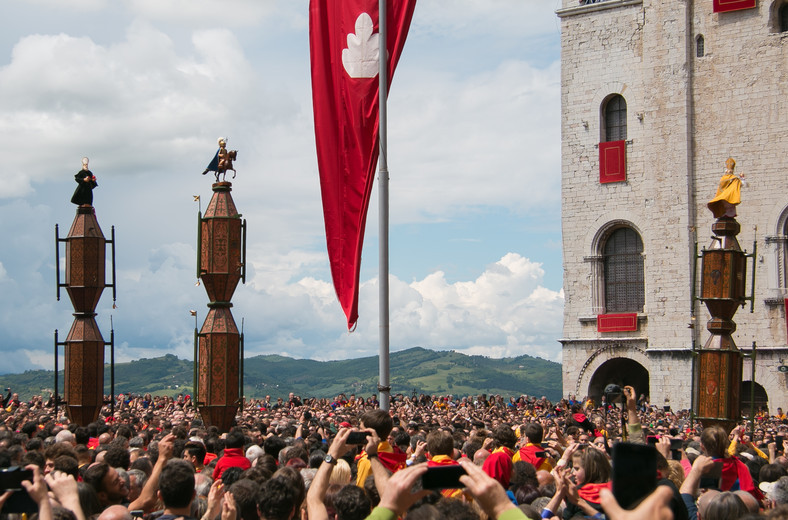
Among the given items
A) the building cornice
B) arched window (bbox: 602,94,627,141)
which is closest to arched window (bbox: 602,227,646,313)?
arched window (bbox: 602,94,627,141)

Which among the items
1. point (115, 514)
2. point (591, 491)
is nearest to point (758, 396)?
point (591, 491)

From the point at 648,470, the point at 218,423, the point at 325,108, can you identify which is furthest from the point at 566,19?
the point at 648,470

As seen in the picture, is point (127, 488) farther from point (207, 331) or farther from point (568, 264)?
point (568, 264)

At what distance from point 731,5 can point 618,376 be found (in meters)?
15.5

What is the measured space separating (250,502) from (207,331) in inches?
580

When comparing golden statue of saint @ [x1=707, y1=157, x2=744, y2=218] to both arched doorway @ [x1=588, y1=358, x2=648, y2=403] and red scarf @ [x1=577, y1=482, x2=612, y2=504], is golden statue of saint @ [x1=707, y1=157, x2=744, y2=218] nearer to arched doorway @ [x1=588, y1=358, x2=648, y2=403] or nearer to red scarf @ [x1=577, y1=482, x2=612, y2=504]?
red scarf @ [x1=577, y1=482, x2=612, y2=504]

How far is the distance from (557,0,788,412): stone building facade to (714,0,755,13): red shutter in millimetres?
85

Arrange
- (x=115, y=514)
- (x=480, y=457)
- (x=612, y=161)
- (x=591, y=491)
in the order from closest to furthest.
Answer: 1. (x=115, y=514)
2. (x=591, y=491)
3. (x=480, y=457)
4. (x=612, y=161)

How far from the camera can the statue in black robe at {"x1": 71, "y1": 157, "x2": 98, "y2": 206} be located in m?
21.2

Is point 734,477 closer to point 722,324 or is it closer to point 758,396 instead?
point 722,324

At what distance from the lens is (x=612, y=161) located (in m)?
39.4

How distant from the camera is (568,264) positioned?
4059cm

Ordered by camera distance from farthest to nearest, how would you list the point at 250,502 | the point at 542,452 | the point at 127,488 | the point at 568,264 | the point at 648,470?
the point at 568,264 < the point at 542,452 < the point at 127,488 < the point at 250,502 < the point at 648,470

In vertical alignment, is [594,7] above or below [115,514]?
above
